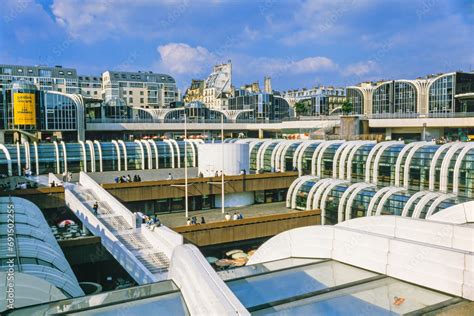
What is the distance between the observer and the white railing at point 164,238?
874 inches

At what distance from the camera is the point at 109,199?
28641 mm

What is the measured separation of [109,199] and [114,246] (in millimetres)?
6583

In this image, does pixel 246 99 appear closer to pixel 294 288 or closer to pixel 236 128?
pixel 236 128

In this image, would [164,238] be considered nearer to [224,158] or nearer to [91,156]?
[224,158]

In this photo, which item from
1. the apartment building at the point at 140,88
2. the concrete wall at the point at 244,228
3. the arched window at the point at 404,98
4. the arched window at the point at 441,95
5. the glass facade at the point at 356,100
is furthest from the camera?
the apartment building at the point at 140,88

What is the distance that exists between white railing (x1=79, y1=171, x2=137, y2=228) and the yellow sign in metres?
25.8

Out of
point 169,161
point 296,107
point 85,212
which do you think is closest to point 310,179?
point 169,161

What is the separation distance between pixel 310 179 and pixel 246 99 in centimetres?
5196

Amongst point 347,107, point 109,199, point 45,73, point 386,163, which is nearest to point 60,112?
point 109,199

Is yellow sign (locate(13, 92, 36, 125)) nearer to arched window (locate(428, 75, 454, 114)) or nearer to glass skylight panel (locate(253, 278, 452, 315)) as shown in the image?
glass skylight panel (locate(253, 278, 452, 315))

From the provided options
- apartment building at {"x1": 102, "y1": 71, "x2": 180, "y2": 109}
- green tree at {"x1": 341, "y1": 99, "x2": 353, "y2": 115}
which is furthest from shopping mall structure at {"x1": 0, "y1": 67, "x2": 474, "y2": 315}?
apartment building at {"x1": 102, "y1": 71, "x2": 180, "y2": 109}

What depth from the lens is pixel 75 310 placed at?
6488 mm

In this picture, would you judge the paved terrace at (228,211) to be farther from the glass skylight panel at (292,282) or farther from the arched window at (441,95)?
the arched window at (441,95)

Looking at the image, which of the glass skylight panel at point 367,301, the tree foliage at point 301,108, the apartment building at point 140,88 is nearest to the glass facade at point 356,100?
the tree foliage at point 301,108
